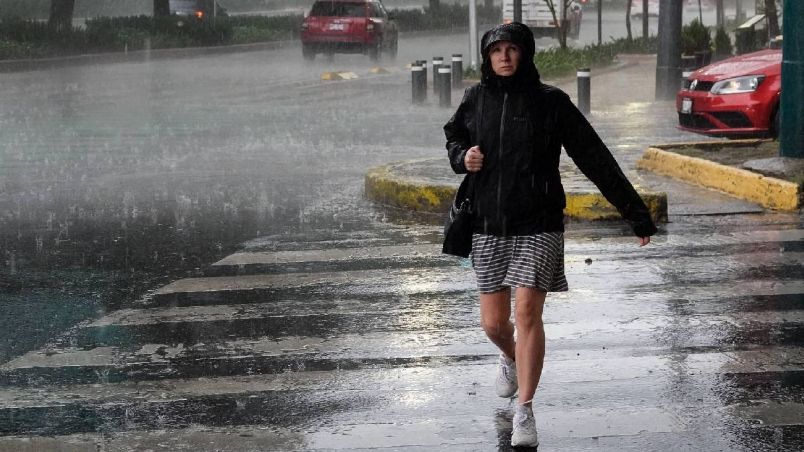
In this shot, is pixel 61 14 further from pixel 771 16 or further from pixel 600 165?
pixel 600 165

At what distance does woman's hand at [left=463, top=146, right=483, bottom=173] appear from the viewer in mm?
5652

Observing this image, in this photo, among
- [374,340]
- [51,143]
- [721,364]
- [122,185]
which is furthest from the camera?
[51,143]

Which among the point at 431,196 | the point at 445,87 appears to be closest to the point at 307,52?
the point at 445,87

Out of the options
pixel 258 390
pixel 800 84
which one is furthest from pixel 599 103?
pixel 258 390

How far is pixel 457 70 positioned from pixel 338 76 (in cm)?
613

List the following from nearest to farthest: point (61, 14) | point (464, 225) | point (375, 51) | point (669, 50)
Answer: point (464, 225)
point (669, 50)
point (375, 51)
point (61, 14)

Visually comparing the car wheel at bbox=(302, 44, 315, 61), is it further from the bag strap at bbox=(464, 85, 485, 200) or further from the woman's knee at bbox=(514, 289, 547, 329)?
the woman's knee at bbox=(514, 289, 547, 329)

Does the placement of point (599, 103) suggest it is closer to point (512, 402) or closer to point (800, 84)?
point (800, 84)

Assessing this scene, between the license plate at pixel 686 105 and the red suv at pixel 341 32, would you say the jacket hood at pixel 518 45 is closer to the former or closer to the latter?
the license plate at pixel 686 105

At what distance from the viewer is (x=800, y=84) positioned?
41.2ft

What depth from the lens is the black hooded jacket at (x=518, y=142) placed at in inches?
223

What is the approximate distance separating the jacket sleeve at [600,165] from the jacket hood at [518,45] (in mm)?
192

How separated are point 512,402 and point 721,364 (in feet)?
3.77

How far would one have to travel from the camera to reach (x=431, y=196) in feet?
39.0
